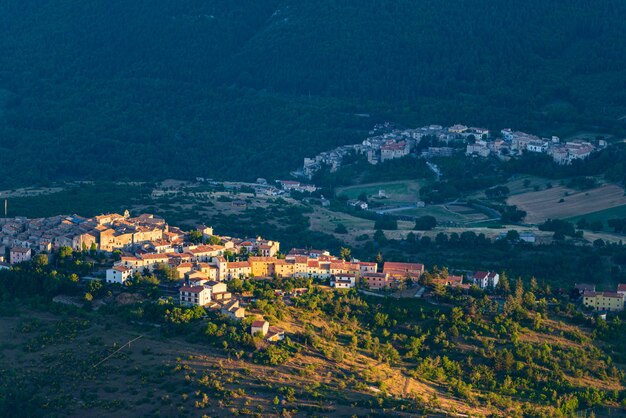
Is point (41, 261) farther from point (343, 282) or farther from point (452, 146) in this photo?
point (452, 146)

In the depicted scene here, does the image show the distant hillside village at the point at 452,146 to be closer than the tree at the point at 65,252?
No

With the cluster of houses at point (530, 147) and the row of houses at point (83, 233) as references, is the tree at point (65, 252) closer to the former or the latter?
the row of houses at point (83, 233)

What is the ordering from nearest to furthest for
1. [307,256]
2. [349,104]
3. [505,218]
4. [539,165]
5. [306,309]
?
[306,309] → [307,256] → [505,218] → [539,165] → [349,104]

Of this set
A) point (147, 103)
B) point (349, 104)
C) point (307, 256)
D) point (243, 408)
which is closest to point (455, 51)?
point (349, 104)

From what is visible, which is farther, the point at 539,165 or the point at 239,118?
the point at 239,118

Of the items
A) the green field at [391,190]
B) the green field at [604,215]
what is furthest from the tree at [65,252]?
the green field at [391,190]

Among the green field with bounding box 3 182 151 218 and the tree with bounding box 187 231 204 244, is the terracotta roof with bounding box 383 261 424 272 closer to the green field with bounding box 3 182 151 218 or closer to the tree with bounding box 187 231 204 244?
the tree with bounding box 187 231 204 244

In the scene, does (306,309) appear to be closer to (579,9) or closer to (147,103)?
(147,103)
